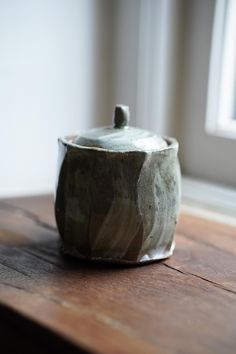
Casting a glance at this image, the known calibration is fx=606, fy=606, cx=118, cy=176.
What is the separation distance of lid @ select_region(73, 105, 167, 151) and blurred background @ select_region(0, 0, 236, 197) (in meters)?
0.30

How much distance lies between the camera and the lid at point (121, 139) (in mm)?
755

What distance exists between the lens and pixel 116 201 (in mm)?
737

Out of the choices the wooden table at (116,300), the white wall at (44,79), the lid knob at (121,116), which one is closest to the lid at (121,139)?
the lid knob at (121,116)

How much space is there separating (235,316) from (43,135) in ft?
1.87

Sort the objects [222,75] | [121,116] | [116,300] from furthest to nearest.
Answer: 1. [222,75]
2. [121,116]
3. [116,300]

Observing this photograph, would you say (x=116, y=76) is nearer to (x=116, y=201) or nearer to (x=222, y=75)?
(x=222, y=75)

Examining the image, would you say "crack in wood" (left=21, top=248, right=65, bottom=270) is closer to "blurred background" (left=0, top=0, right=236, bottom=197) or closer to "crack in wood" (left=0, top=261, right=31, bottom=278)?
"crack in wood" (left=0, top=261, right=31, bottom=278)

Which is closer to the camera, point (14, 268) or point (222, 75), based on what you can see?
point (14, 268)

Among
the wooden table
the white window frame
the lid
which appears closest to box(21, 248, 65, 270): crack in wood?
the wooden table

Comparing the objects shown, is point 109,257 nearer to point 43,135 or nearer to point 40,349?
point 40,349

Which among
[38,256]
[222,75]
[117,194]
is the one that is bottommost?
[38,256]

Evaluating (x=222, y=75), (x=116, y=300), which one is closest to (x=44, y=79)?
(x=222, y=75)

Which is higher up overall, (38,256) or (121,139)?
(121,139)

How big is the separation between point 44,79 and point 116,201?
1.37 feet
